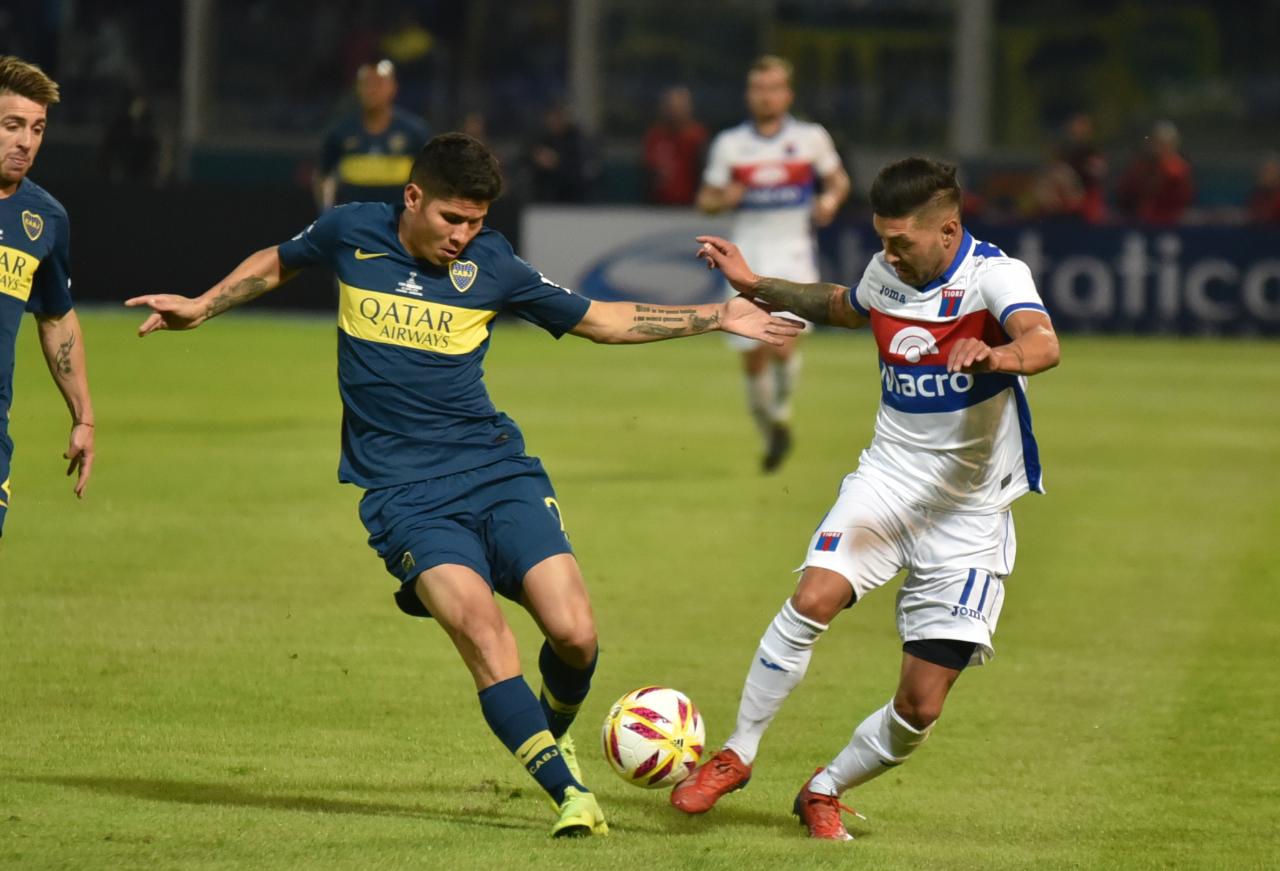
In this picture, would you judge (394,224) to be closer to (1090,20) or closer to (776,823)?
(776,823)

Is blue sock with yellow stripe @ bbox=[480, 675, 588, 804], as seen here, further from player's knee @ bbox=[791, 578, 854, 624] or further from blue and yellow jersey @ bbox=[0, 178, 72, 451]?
blue and yellow jersey @ bbox=[0, 178, 72, 451]

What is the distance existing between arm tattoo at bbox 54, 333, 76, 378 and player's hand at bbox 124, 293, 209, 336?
0.48 m

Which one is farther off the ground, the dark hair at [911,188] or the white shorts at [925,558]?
the dark hair at [911,188]

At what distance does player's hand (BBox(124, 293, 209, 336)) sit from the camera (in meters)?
6.19

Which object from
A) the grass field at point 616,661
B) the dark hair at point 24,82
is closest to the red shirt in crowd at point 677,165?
the grass field at point 616,661

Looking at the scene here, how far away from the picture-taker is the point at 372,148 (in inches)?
638

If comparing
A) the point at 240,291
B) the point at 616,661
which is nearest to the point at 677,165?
the point at 616,661

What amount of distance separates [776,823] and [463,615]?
119cm

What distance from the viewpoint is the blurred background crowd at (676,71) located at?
31.5 meters

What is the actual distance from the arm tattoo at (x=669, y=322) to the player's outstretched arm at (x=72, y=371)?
1819mm

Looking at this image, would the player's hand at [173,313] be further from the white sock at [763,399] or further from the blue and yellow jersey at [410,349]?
the white sock at [763,399]

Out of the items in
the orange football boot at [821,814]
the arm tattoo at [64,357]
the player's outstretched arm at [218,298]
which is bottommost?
Answer: the orange football boot at [821,814]

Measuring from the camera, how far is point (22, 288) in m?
6.38

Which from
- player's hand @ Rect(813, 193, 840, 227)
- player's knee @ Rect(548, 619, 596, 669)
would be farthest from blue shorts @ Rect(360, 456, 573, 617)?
player's hand @ Rect(813, 193, 840, 227)
